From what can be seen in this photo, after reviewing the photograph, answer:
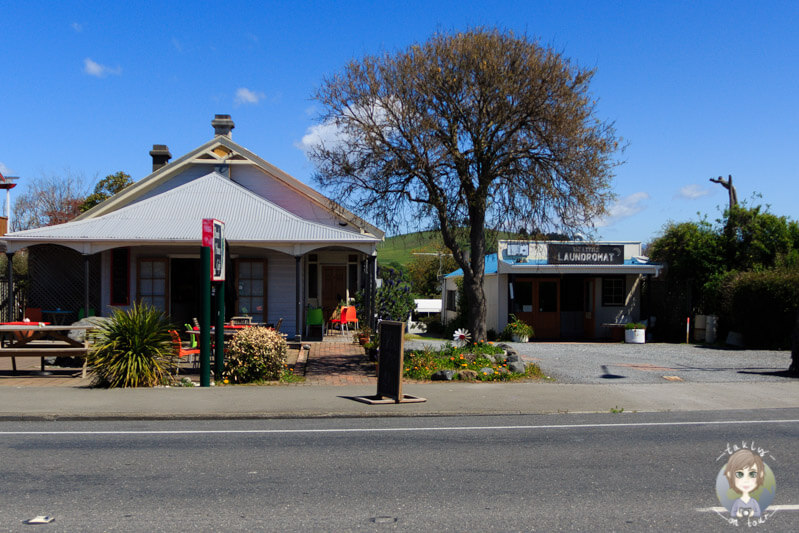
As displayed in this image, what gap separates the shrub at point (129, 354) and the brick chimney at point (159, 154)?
12.7m

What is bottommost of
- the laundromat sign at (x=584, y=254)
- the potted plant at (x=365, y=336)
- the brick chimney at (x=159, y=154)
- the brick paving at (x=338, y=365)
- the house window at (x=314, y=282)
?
the brick paving at (x=338, y=365)

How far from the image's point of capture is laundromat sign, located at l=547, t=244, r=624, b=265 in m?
23.7

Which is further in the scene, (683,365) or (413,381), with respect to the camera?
(683,365)

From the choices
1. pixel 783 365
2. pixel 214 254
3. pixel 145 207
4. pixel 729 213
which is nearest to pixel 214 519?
pixel 214 254

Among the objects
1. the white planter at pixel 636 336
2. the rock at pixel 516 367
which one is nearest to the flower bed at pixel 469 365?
the rock at pixel 516 367

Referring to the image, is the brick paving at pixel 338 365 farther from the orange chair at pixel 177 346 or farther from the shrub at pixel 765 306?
the shrub at pixel 765 306

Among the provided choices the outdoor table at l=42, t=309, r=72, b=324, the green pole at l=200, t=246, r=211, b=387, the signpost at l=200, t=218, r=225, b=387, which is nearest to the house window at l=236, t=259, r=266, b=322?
the outdoor table at l=42, t=309, r=72, b=324

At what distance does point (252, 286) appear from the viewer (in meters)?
19.4

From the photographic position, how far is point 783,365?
1616cm

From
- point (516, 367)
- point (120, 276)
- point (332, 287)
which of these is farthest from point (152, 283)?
point (516, 367)

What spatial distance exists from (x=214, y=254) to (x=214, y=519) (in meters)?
7.60

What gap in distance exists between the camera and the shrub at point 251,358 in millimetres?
12469

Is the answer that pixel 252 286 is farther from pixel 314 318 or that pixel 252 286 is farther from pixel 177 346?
pixel 177 346

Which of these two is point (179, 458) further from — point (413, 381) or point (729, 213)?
point (729, 213)
